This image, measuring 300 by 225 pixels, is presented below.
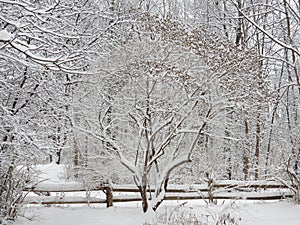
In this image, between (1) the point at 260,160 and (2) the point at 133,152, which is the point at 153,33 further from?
(1) the point at 260,160

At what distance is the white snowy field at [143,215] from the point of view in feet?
23.6

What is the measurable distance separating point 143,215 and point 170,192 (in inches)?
55.1

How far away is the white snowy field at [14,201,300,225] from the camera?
719 centimetres

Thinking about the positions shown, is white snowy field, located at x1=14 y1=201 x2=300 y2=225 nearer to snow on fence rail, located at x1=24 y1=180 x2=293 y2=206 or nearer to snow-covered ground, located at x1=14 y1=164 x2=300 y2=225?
snow-covered ground, located at x1=14 y1=164 x2=300 y2=225

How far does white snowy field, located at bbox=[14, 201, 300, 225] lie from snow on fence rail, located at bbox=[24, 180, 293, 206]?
0.29 meters

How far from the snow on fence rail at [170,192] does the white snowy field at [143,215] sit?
0.29m

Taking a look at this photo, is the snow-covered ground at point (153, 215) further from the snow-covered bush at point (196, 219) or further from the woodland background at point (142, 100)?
the woodland background at point (142, 100)

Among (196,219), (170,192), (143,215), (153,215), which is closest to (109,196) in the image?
(143,215)

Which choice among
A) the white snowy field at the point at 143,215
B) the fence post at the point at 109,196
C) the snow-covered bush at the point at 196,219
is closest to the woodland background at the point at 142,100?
the fence post at the point at 109,196

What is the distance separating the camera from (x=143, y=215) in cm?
766

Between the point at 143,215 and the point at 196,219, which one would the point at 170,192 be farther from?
the point at 196,219

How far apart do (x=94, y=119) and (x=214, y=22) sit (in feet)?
23.4

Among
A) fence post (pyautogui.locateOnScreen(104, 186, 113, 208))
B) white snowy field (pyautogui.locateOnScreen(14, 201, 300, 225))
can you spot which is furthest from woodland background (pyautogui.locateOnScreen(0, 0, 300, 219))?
white snowy field (pyautogui.locateOnScreen(14, 201, 300, 225))

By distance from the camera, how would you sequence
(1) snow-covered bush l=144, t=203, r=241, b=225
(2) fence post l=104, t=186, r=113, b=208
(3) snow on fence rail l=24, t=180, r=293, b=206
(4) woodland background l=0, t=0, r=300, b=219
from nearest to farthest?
(1) snow-covered bush l=144, t=203, r=241, b=225 < (4) woodland background l=0, t=0, r=300, b=219 < (2) fence post l=104, t=186, r=113, b=208 < (3) snow on fence rail l=24, t=180, r=293, b=206
